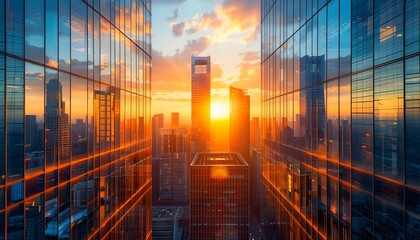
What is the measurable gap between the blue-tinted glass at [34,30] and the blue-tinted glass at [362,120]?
38.0 ft

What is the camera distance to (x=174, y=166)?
167125mm

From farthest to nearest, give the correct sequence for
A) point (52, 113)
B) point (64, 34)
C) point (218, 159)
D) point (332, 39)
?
point (218, 159), point (332, 39), point (64, 34), point (52, 113)

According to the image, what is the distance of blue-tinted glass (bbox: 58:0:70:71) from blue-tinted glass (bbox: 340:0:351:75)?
11.5 metres

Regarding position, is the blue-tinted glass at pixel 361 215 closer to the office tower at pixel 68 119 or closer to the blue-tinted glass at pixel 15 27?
the office tower at pixel 68 119

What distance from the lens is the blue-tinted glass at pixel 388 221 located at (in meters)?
7.82

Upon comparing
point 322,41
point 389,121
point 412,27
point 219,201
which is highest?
point 322,41

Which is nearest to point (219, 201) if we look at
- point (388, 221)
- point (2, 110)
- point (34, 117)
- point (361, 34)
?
point (388, 221)

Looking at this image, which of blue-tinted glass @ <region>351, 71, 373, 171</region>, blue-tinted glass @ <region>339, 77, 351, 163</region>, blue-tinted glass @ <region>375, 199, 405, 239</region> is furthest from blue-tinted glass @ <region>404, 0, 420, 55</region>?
blue-tinted glass @ <region>375, 199, 405, 239</region>

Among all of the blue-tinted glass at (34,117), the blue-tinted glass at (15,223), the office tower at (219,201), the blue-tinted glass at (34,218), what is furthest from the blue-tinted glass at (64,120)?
the office tower at (219,201)

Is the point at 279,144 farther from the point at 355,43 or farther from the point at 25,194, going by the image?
the point at 25,194

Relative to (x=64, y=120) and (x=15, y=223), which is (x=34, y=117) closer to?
(x=64, y=120)

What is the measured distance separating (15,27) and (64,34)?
270 centimetres

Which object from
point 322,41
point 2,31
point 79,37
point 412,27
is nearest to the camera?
point 2,31

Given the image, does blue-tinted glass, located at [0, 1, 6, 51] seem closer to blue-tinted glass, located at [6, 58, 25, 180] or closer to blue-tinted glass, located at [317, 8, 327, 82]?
blue-tinted glass, located at [6, 58, 25, 180]
